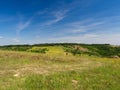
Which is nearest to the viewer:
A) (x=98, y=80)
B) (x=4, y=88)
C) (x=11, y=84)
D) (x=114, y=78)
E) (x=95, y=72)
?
(x=4, y=88)

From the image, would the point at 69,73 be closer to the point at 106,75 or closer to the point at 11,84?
the point at 106,75

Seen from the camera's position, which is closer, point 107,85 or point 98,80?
point 107,85

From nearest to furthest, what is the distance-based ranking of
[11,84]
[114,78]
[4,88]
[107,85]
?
[4,88] < [11,84] < [107,85] < [114,78]

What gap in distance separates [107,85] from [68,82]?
424 cm

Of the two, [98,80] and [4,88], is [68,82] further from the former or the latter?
[4,88]

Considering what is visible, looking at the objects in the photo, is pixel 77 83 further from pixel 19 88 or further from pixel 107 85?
pixel 19 88

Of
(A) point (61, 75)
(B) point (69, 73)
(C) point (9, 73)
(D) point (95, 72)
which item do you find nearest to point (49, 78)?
(A) point (61, 75)

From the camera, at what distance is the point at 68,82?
19.3 meters

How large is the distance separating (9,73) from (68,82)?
25.3 ft

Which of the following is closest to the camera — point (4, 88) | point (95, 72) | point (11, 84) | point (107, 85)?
point (4, 88)

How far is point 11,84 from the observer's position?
17.8 metres

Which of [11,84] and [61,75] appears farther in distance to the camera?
[61,75]

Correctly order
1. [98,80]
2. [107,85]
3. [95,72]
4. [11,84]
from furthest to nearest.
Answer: [95,72] < [98,80] < [107,85] < [11,84]

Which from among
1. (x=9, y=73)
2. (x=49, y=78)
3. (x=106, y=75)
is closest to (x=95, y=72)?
(x=106, y=75)
